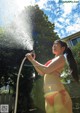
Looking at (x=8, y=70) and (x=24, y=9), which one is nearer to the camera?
(x=8, y=70)

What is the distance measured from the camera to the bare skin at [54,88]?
13.4 ft

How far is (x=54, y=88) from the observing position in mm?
4172

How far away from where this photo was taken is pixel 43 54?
3042 centimetres

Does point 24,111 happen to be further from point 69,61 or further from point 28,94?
point 69,61

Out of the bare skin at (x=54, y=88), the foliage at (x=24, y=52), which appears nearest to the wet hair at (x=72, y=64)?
the bare skin at (x=54, y=88)

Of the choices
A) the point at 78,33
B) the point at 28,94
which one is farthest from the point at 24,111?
the point at 78,33

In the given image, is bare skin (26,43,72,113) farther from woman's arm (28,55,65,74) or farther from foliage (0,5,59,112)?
foliage (0,5,59,112)

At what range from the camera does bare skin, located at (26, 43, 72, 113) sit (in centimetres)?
410

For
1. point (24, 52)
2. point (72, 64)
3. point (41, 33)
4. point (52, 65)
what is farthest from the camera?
point (41, 33)

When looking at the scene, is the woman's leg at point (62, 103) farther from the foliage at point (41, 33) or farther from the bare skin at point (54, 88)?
the foliage at point (41, 33)

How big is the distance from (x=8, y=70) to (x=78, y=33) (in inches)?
635

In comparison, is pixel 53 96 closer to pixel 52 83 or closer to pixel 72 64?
pixel 52 83

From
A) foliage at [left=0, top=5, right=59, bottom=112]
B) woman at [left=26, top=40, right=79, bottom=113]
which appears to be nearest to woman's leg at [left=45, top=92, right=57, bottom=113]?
woman at [left=26, top=40, right=79, bottom=113]

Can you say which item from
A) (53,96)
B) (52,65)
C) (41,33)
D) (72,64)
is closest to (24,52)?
(41,33)
